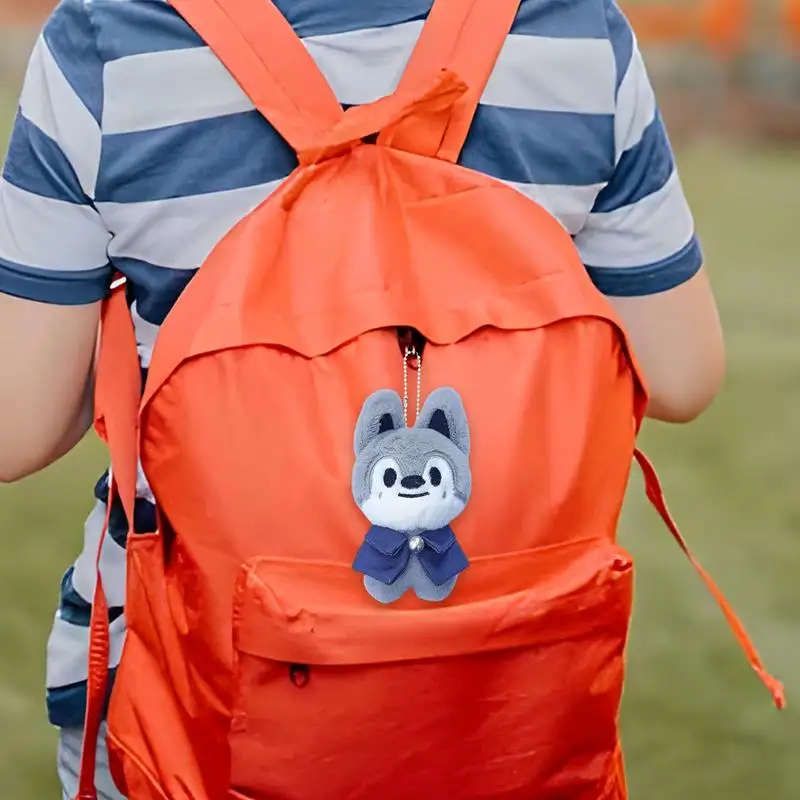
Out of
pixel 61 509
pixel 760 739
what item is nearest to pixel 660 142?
pixel 760 739

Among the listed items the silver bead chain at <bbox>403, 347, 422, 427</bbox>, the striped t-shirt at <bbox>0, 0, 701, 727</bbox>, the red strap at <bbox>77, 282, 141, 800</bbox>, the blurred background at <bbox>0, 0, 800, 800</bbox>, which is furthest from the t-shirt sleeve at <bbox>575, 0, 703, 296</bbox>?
the blurred background at <bbox>0, 0, 800, 800</bbox>

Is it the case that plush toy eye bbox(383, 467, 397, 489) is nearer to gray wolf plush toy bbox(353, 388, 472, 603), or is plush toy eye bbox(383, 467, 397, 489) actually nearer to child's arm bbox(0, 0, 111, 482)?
gray wolf plush toy bbox(353, 388, 472, 603)

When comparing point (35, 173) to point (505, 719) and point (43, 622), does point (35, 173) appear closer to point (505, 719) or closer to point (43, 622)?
point (505, 719)

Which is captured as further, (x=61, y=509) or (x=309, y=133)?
(x=61, y=509)

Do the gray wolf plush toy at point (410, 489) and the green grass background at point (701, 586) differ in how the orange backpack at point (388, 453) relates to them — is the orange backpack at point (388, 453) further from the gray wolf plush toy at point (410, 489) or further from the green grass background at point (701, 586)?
the green grass background at point (701, 586)

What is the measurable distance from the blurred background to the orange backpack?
86cm

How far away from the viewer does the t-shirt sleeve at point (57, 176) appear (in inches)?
27.1

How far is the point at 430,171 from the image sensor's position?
2.32ft

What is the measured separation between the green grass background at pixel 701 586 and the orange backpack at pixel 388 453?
0.86 meters

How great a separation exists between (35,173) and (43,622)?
3.65ft

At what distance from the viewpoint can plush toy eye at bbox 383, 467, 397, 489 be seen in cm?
66

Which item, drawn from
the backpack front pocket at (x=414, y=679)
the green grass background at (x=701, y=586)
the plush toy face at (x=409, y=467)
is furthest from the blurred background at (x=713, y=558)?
the plush toy face at (x=409, y=467)

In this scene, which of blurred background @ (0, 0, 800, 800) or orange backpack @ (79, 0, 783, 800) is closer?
orange backpack @ (79, 0, 783, 800)

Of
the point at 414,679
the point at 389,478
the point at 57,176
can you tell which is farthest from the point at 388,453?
the point at 57,176
